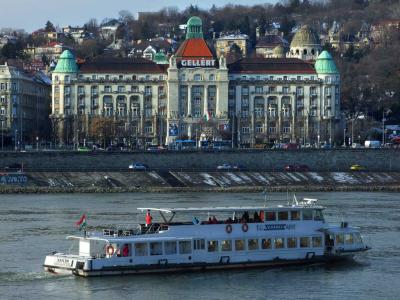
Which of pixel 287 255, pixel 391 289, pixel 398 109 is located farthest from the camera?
pixel 398 109

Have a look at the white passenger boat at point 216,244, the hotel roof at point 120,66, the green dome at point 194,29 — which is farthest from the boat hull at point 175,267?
the green dome at point 194,29

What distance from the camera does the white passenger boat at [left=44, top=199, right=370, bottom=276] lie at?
63031mm

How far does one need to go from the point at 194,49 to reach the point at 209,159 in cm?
3272

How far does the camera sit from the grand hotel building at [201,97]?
157375 millimetres

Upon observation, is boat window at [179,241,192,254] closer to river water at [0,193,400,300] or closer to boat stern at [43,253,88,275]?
river water at [0,193,400,300]

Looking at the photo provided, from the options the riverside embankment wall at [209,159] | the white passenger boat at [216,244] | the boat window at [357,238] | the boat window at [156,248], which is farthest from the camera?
the riverside embankment wall at [209,159]

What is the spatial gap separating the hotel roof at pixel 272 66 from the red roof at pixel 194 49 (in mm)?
2562

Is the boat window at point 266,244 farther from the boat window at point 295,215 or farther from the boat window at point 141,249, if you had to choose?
the boat window at point 141,249

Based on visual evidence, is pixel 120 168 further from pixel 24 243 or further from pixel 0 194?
pixel 24 243

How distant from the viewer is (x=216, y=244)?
65.1 meters

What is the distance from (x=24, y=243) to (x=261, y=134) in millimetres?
87032

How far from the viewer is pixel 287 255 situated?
6631cm

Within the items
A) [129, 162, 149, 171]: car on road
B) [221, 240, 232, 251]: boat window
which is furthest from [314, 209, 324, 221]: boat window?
[129, 162, 149, 171]: car on road

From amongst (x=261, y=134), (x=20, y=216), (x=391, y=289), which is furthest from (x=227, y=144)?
(x=391, y=289)
